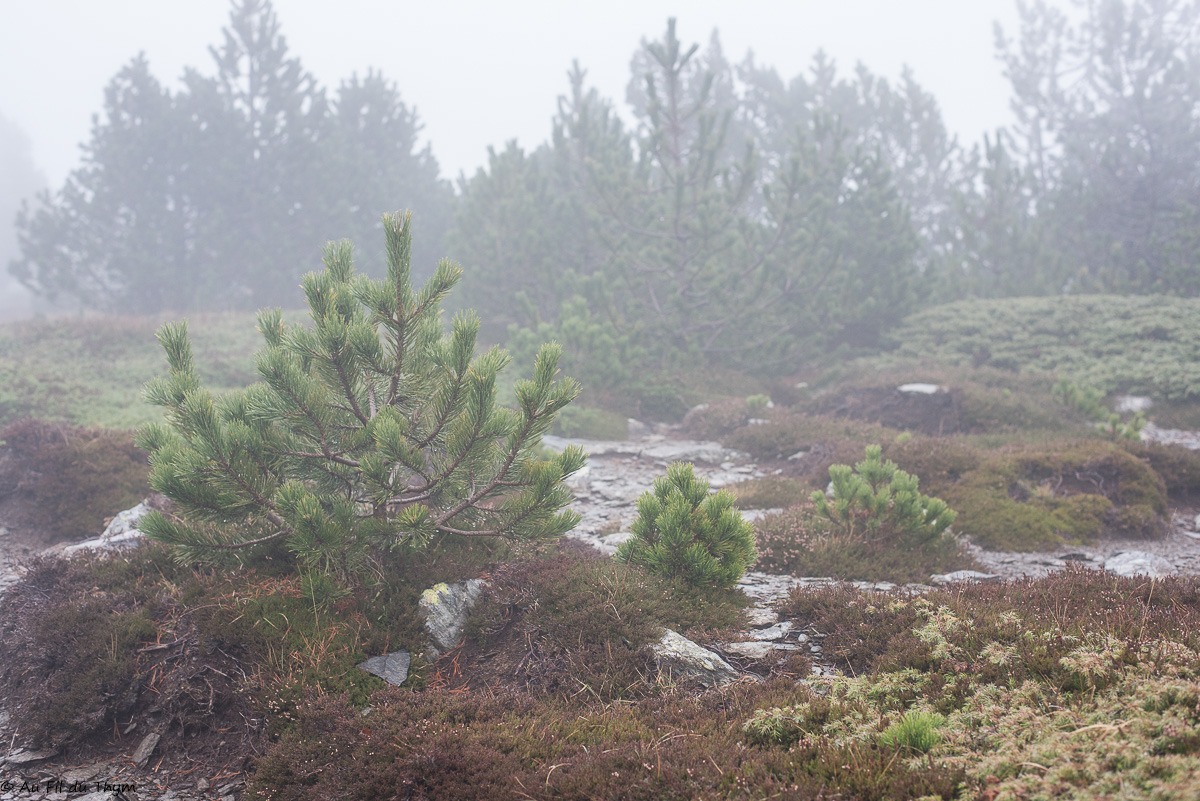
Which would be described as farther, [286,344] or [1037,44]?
[1037,44]

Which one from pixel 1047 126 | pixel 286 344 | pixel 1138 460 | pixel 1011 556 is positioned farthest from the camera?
pixel 1047 126

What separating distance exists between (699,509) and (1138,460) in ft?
24.7

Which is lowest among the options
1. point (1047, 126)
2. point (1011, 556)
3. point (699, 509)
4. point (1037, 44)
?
point (1011, 556)

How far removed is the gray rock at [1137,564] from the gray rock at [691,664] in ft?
14.2

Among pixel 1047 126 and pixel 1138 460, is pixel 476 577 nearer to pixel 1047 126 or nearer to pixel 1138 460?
pixel 1138 460

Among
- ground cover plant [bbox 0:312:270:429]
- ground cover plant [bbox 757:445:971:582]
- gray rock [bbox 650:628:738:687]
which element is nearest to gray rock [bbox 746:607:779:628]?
gray rock [bbox 650:628:738:687]

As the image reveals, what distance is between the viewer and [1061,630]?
4.20 metres

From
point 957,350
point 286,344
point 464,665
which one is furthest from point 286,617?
point 957,350

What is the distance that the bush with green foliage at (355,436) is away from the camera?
5102mm

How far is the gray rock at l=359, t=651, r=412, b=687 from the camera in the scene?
16.0 feet

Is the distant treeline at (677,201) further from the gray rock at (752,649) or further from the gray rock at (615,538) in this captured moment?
the gray rock at (752,649)

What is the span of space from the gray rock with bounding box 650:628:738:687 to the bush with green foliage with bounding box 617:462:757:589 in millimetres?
842

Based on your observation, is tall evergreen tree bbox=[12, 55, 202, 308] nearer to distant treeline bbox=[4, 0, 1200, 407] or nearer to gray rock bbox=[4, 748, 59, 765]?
distant treeline bbox=[4, 0, 1200, 407]

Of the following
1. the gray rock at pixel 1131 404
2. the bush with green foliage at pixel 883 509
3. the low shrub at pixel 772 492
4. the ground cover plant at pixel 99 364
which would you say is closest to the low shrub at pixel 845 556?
the bush with green foliage at pixel 883 509
